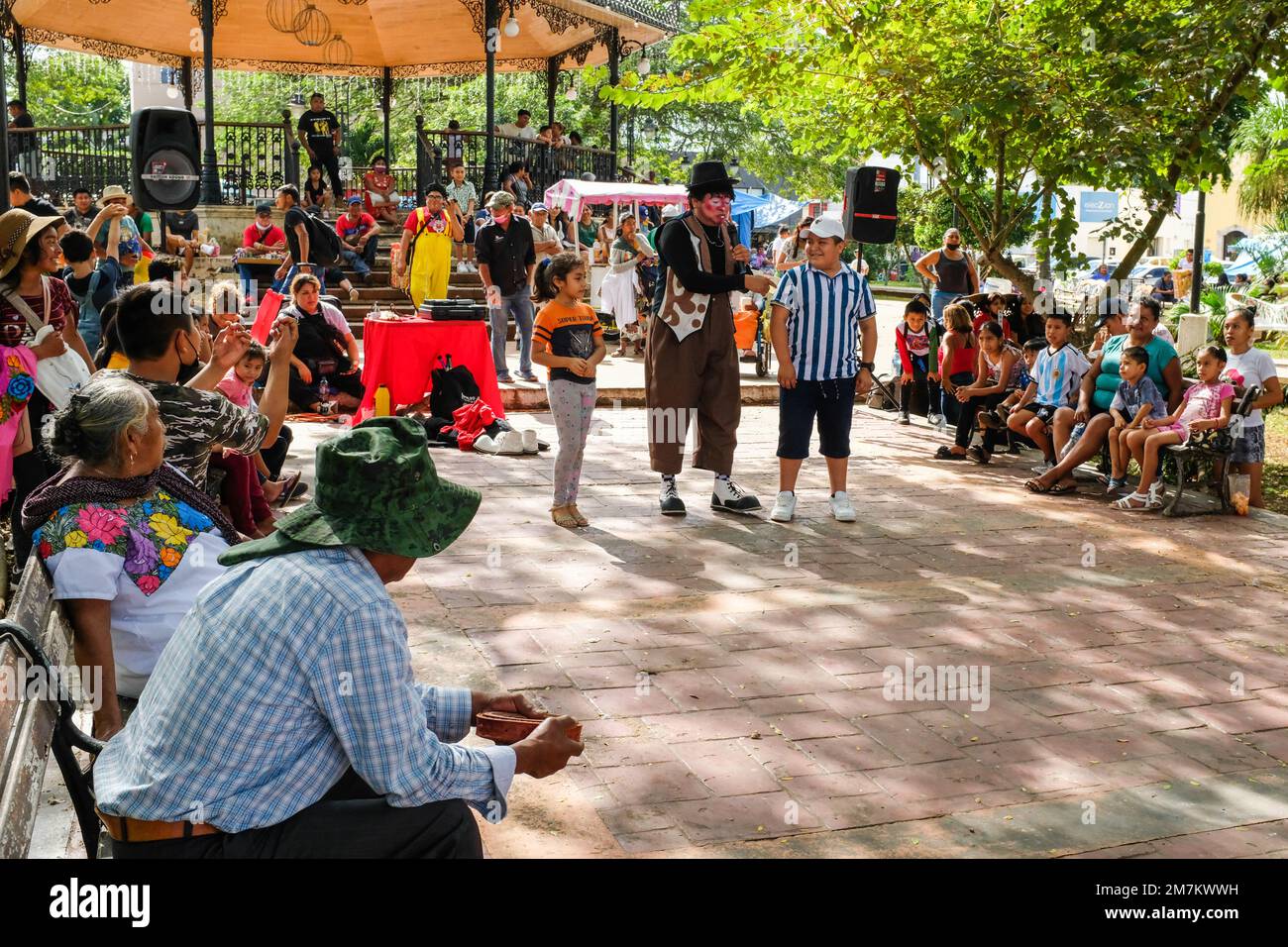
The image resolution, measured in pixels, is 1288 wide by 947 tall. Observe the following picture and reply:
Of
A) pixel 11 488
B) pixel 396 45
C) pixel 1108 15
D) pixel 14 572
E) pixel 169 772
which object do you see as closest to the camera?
pixel 169 772

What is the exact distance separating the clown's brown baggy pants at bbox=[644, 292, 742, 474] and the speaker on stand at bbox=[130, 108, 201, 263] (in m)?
5.36

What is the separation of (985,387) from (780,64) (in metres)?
3.35

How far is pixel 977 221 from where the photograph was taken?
12.8m

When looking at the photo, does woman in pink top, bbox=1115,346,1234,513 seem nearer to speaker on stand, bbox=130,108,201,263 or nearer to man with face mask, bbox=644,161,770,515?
man with face mask, bbox=644,161,770,515

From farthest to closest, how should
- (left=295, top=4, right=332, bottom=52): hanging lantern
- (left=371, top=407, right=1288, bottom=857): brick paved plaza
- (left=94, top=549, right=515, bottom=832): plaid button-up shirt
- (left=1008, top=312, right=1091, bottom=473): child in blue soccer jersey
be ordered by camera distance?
(left=295, top=4, right=332, bottom=52): hanging lantern → (left=1008, top=312, right=1091, bottom=473): child in blue soccer jersey → (left=371, top=407, right=1288, bottom=857): brick paved plaza → (left=94, top=549, right=515, bottom=832): plaid button-up shirt

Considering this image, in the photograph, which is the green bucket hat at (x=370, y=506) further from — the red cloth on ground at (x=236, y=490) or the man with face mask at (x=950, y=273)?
the man with face mask at (x=950, y=273)

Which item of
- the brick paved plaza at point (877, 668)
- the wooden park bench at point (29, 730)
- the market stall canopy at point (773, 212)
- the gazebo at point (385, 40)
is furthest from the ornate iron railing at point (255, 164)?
the wooden park bench at point (29, 730)

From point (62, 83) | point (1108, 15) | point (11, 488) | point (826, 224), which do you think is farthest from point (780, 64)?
point (62, 83)

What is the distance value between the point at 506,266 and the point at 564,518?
6.01 m

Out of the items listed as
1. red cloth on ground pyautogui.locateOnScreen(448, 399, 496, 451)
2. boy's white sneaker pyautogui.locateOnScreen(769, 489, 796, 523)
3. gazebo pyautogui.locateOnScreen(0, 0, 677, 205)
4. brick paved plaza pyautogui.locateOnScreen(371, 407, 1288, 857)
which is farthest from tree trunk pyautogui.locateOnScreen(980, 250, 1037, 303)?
gazebo pyautogui.locateOnScreen(0, 0, 677, 205)

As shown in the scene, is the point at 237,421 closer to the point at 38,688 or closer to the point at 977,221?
the point at 38,688

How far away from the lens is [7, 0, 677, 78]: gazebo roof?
2144 centimetres

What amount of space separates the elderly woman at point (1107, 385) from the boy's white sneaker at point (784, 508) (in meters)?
2.22

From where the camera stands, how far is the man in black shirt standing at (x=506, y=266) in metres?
13.0
